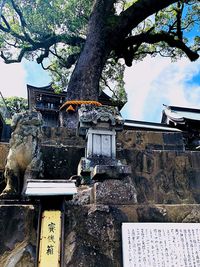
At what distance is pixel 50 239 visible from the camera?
240 cm

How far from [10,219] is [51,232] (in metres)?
0.49

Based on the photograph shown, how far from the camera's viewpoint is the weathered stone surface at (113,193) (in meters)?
3.20

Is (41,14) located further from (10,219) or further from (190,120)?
(10,219)

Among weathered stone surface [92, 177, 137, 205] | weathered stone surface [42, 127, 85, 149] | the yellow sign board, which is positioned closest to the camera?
the yellow sign board

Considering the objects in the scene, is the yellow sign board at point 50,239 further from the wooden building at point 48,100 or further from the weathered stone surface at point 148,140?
the wooden building at point 48,100

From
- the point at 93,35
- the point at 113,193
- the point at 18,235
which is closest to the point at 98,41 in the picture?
the point at 93,35

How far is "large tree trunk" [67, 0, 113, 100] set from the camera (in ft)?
25.8

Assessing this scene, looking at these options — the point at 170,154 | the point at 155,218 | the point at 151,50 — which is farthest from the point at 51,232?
the point at 151,50

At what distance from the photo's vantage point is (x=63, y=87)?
15891mm

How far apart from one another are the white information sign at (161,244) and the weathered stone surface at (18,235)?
2.89 feet

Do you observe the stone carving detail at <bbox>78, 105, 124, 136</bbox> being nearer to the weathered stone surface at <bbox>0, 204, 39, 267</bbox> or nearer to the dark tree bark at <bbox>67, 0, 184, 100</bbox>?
the weathered stone surface at <bbox>0, 204, 39, 267</bbox>

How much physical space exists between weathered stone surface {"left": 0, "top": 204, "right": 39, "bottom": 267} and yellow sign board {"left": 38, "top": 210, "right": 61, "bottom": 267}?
24 cm

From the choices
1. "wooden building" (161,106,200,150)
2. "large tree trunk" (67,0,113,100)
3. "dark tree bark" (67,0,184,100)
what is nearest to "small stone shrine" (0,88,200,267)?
"large tree trunk" (67,0,113,100)

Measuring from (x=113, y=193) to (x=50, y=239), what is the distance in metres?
1.07
